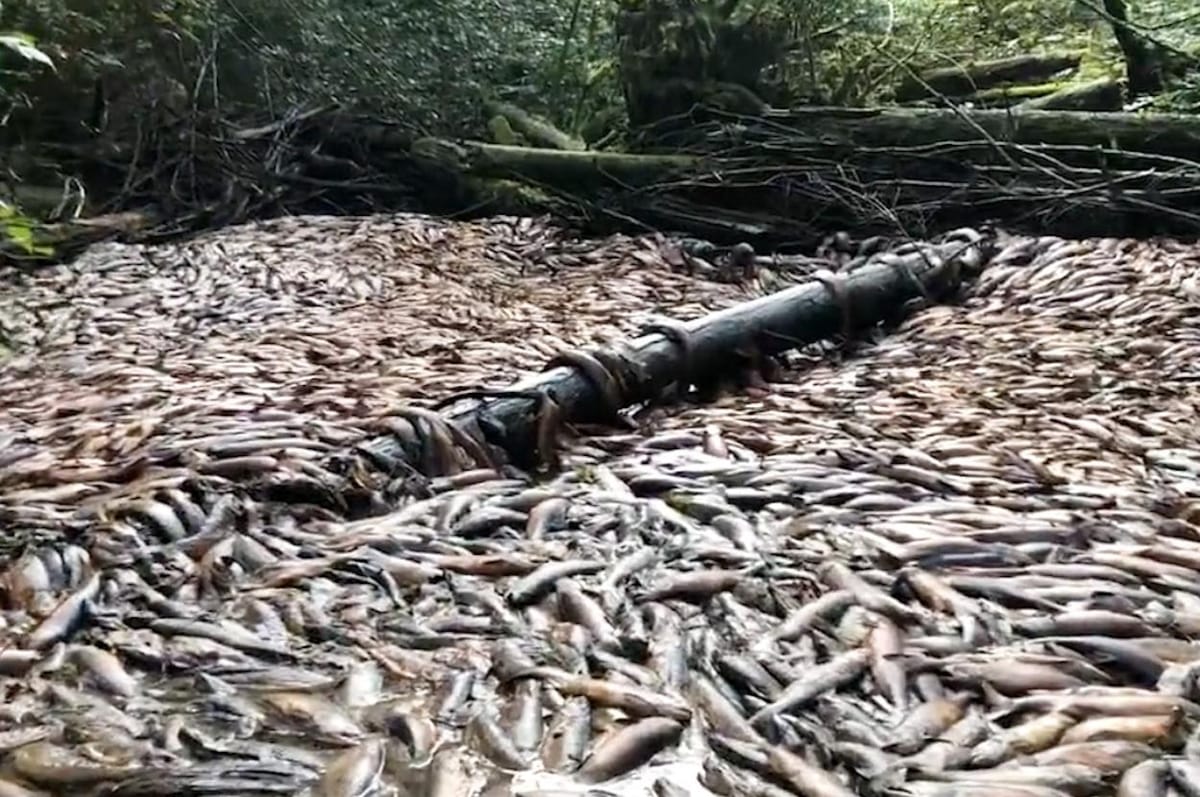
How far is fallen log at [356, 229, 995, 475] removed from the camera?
3.90 meters

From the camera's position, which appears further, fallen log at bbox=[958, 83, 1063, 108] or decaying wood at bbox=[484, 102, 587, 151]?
decaying wood at bbox=[484, 102, 587, 151]

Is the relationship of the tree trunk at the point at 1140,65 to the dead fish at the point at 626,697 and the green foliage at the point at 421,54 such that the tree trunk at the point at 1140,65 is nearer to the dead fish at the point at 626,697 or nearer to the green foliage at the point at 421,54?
the green foliage at the point at 421,54

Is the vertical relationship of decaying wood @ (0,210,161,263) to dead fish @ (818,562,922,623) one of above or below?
below

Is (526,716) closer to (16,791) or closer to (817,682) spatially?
(817,682)

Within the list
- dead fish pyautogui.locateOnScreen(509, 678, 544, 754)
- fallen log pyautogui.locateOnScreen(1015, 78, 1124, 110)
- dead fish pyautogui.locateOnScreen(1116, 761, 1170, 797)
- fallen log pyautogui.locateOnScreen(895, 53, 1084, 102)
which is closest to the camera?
dead fish pyautogui.locateOnScreen(1116, 761, 1170, 797)

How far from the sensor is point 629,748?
6.94ft

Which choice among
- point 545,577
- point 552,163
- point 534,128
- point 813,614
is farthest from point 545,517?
point 534,128

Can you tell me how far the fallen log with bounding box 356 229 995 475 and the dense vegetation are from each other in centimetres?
276

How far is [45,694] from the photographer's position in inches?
92.0

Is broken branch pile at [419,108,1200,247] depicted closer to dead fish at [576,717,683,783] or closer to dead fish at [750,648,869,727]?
dead fish at [750,648,869,727]

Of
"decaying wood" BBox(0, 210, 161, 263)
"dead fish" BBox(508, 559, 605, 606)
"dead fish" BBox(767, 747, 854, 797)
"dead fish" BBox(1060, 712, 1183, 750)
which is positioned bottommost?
"decaying wood" BBox(0, 210, 161, 263)

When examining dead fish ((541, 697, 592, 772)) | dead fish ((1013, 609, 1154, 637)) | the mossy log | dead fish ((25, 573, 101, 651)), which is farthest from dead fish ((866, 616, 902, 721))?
the mossy log

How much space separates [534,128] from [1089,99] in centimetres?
442

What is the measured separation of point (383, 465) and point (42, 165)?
22.3ft
